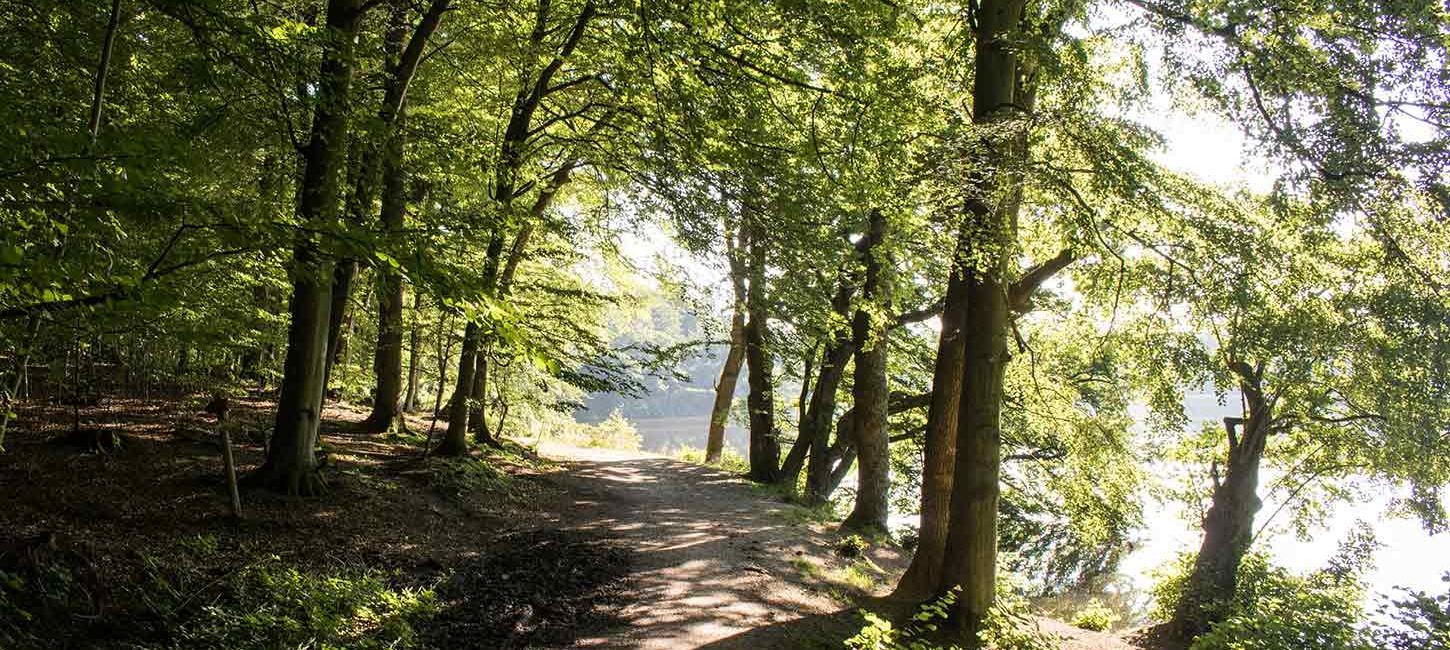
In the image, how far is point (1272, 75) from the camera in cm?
610

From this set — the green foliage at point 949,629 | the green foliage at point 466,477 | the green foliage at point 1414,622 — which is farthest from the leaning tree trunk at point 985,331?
the green foliage at point 466,477

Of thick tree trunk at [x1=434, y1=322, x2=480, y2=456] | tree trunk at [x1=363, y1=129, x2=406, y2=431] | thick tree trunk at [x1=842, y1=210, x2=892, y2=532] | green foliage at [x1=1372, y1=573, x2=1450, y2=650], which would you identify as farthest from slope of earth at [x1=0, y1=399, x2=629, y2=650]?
green foliage at [x1=1372, y1=573, x2=1450, y2=650]

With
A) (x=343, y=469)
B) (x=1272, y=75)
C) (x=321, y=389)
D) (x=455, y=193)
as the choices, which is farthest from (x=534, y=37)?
(x=1272, y=75)

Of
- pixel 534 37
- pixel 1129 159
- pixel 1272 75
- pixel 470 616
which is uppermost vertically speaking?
pixel 534 37

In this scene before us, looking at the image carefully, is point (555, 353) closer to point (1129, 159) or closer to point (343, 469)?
point (343, 469)

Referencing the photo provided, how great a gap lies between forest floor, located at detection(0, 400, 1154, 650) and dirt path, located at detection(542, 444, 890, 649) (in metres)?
0.03

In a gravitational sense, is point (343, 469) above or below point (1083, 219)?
below

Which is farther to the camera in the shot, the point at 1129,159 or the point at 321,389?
the point at 321,389

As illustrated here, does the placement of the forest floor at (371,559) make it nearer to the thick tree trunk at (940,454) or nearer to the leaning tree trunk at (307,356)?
the leaning tree trunk at (307,356)

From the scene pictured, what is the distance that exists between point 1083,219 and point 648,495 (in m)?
9.04

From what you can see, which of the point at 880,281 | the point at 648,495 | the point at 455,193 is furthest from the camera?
the point at 648,495

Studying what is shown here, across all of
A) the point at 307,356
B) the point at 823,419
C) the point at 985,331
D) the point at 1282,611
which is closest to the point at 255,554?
the point at 307,356

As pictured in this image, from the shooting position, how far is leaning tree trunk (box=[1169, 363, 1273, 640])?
10680 millimetres

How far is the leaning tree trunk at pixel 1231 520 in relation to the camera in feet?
35.0
